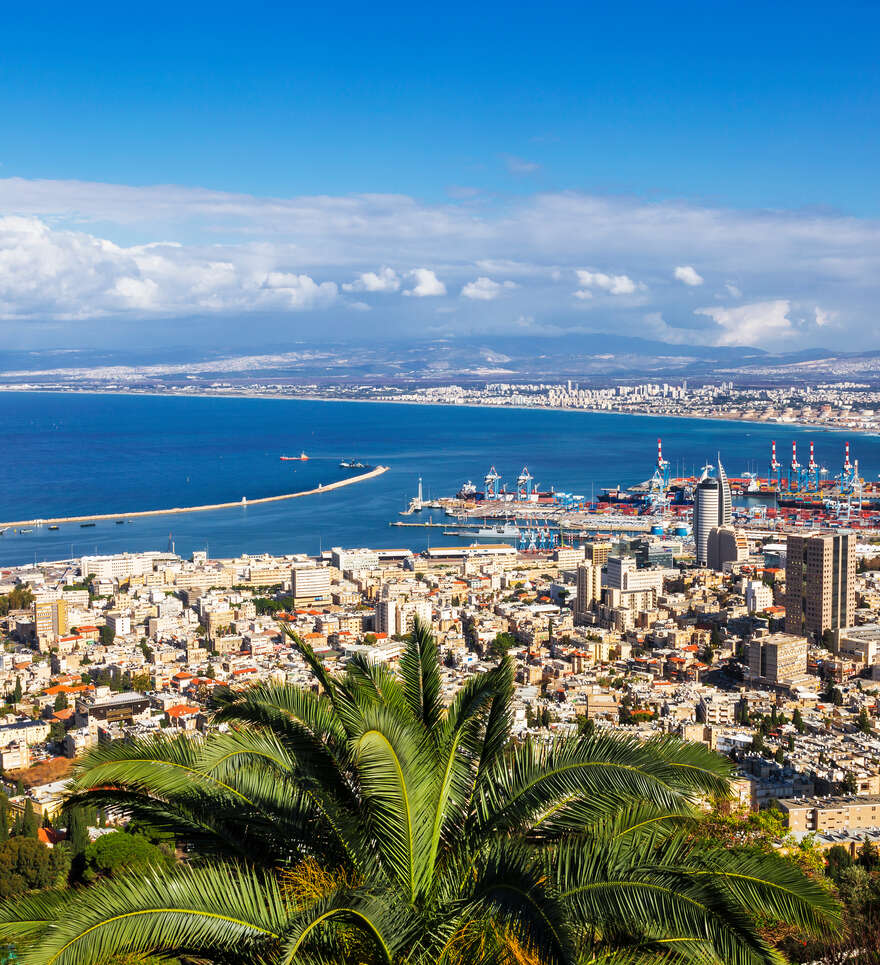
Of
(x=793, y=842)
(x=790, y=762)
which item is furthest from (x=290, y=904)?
(x=790, y=762)

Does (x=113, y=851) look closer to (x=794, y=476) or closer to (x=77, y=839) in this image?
(x=77, y=839)

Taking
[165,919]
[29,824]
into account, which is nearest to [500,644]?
[29,824]

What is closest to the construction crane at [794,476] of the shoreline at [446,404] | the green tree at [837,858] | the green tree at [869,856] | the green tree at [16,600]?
the shoreline at [446,404]

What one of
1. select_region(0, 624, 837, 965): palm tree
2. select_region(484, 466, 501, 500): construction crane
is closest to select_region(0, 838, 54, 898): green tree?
select_region(0, 624, 837, 965): palm tree

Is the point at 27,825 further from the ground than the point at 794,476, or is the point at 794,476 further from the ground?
the point at 27,825

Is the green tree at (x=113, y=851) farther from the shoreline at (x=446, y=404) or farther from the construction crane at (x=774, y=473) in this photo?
the shoreline at (x=446, y=404)

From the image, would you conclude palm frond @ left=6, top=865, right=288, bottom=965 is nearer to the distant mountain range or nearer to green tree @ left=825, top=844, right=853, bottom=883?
green tree @ left=825, top=844, right=853, bottom=883

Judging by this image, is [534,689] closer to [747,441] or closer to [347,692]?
[347,692]
